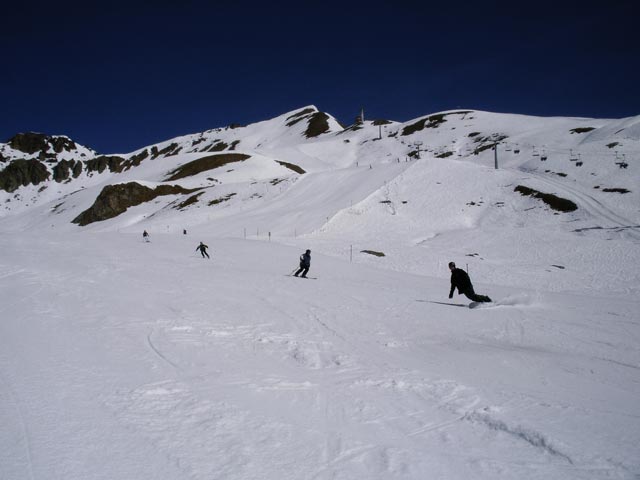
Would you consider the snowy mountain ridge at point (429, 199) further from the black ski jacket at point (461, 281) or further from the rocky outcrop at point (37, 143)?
the rocky outcrop at point (37, 143)

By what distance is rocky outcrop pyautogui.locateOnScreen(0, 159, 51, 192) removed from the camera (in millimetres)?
140875

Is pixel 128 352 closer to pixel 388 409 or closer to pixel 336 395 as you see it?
pixel 336 395

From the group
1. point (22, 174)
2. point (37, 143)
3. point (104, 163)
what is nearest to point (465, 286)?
point (104, 163)

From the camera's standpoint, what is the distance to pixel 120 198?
60.1 metres

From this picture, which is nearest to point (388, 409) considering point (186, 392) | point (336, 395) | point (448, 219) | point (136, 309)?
point (336, 395)

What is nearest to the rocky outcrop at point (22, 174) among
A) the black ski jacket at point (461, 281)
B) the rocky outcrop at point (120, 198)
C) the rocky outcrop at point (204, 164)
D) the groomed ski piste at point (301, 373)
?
the rocky outcrop at point (204, 164)

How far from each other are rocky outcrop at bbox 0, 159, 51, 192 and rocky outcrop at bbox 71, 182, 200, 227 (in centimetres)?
10709

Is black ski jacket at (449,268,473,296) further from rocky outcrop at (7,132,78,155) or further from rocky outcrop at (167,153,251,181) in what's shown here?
rocky outcrop at (7,132,78,155)

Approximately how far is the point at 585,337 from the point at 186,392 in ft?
25.9

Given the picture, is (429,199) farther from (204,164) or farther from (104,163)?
(104,163)

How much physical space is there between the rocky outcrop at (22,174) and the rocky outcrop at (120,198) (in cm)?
10709

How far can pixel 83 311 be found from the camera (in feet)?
29.7

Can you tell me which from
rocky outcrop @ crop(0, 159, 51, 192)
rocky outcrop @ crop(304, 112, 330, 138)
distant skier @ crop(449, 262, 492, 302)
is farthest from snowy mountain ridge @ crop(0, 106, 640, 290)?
rocky outcrop @ crop(0, 159, 51, 192)

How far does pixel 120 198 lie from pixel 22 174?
4550 inches
